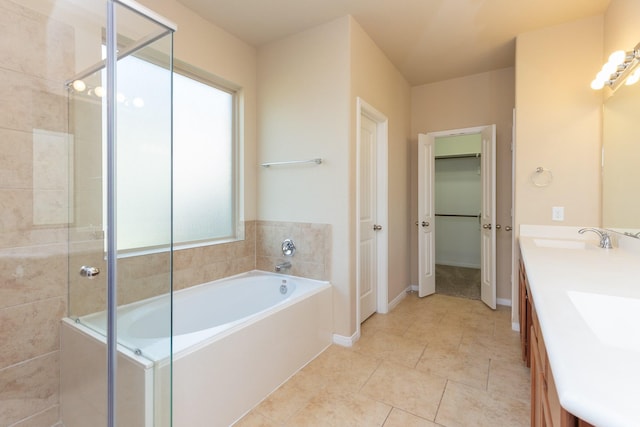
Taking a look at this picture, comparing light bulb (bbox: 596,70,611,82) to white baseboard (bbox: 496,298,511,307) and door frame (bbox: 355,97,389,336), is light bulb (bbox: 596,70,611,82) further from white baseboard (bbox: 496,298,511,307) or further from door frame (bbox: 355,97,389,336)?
white baseboard (bbox: 496,298,511,307)

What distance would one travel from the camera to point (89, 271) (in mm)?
1685

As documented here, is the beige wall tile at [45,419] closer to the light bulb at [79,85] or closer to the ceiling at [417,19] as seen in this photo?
the light bulb at [79,85]

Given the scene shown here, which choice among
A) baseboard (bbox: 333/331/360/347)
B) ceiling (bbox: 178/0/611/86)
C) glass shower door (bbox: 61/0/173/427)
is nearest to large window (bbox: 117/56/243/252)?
glass shower door (bbox: 61/0/173/427)

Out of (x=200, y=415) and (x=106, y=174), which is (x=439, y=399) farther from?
(x=106, y=174)

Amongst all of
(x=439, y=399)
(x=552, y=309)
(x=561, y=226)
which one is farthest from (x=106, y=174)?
(x=561, y=226)

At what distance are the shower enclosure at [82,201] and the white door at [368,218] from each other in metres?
1.84

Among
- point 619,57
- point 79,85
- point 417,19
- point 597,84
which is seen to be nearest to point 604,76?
point 597,84

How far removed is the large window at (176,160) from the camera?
58.5 inches

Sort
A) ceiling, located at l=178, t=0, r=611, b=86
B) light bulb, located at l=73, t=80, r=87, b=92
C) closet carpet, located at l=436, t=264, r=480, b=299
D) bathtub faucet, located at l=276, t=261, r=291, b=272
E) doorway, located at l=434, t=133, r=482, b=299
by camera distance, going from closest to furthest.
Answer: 1. light bulb, located at l=73, t=80, r=87, b=92
2. ceiling, located at l=178, t=0, r=611, b=86
3. bathtub faucet, located at l=276, t=261, r=291, b=272
4. closet carpet, located at l=436, t=264, r=480, b=299
5. doorway, located at l=434, t=133, r=482, b=299

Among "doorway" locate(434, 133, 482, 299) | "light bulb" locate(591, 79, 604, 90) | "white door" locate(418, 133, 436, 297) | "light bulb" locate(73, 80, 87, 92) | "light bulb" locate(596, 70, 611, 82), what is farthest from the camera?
"doorway" locate(434, 133, 482, 299)

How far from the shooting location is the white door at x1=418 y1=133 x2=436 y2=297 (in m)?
3.77

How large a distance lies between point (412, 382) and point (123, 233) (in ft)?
6.42

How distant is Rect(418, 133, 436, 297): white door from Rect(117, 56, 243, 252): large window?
2193mm

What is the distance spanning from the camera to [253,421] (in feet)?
5.57
